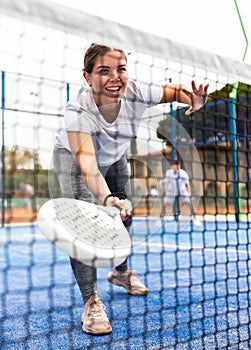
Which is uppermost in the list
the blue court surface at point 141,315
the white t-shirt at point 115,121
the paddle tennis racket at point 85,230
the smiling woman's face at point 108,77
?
the smiling woman's face at point 108,77

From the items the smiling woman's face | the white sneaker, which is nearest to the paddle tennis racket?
the white sneaker

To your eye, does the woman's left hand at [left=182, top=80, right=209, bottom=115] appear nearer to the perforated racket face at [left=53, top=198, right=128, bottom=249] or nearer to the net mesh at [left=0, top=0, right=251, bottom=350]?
the net mesh at [left=0, top=0, right=251, bottom=350]

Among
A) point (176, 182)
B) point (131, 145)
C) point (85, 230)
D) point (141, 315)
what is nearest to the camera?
point (85, 230)

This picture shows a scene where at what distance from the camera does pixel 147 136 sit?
1.47m

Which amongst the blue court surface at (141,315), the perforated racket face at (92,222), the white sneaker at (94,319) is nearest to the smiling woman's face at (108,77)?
the perforated racket face at (92,222)

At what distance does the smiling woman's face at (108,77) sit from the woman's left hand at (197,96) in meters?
0.20

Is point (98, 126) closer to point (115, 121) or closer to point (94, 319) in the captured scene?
point (115, 121)

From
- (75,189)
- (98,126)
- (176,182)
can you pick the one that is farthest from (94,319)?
(176,182)

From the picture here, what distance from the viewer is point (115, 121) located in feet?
4.50

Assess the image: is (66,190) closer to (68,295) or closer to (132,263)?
(68,295)

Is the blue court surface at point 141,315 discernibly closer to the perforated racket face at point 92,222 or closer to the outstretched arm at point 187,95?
the perforated racket face at point 92,222

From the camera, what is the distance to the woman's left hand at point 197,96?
128 centimetres

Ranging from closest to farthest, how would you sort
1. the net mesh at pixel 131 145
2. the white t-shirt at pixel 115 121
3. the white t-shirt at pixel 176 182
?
the net mesh at pixel 131 145, the white t-shirt at pixel 115 121, the white t-shirt at pixel 176 182

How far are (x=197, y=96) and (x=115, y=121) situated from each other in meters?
0.26
